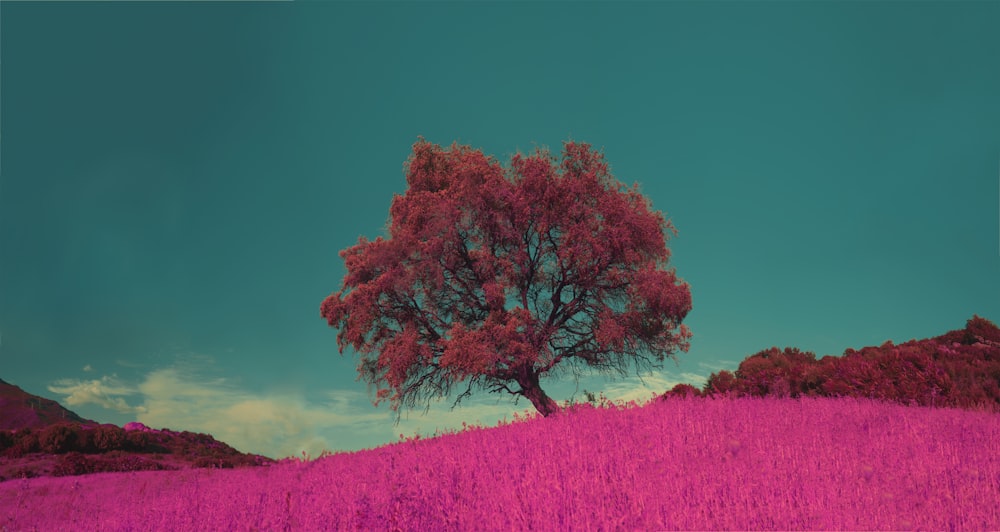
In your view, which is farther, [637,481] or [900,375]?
[900,375]

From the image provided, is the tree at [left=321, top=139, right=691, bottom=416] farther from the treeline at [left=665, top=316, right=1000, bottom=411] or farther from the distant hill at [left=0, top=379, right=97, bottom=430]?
the distant hill at [left=0, top=379, right=97, bottom=430]

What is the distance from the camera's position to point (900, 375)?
45.0 ft

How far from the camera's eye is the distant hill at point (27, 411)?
24.6 metres

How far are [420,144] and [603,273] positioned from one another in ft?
28.8

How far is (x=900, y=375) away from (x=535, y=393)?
33.2ft

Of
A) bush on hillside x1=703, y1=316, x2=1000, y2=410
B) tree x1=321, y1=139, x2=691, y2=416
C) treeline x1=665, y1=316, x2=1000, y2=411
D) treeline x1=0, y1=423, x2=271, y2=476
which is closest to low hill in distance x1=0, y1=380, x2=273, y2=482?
treeline x1=0, y1=423, x2=271, y2=476

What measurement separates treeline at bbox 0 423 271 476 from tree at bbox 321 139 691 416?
256 inches

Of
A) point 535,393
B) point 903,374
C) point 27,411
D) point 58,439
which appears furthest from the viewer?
point 27,411

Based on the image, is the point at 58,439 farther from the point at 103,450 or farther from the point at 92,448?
the point at 103,450

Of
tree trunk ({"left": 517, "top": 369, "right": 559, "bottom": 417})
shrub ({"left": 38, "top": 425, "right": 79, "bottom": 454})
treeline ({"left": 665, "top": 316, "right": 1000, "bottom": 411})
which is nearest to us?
treeline ({"left": 665, "top": 316, "right": 1000, "bottom": 411})

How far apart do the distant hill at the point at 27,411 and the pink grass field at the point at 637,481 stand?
18.1 meters

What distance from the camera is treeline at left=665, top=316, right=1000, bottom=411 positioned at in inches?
505

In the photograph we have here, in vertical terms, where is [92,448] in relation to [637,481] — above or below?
above

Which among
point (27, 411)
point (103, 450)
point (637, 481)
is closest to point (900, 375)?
point (637, 481)
